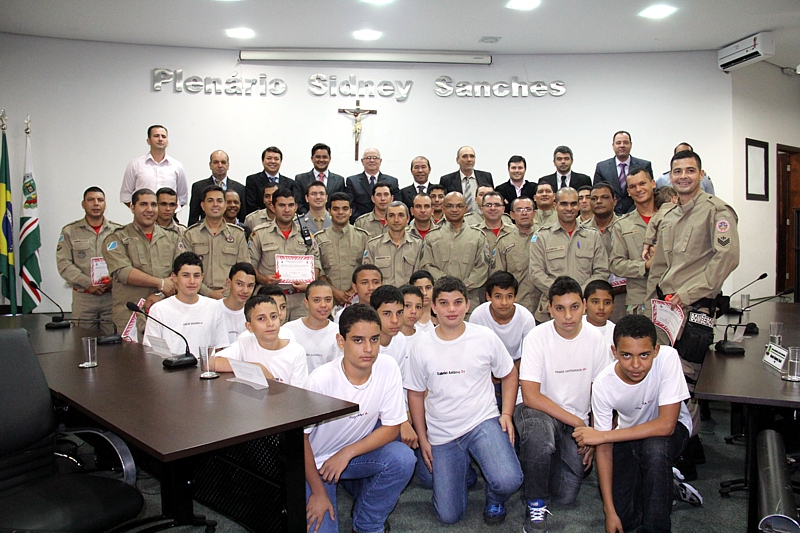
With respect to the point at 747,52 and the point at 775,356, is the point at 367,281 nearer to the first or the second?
the point at 775,356

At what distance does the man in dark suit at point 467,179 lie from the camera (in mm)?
6695

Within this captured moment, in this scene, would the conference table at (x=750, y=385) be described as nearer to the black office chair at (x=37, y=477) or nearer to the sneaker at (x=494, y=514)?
the sneaker at (x=494, y=514)

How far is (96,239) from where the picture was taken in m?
5.50

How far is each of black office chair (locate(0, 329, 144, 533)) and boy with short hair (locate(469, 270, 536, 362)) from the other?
90.5 inches

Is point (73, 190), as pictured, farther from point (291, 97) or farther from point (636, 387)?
point (636, 387)

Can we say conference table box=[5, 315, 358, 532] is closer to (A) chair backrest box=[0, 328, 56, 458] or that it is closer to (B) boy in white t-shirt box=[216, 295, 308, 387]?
(A) chair backrest box=[0, 328, 56, 458]

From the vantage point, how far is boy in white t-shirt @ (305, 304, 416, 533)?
2.78 meters

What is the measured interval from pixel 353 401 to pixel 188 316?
1534 mm

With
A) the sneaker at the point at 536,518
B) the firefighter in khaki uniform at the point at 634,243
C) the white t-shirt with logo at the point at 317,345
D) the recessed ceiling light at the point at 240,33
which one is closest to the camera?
the sneaker at the point at 536,518

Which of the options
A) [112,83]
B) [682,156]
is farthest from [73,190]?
[682,156]

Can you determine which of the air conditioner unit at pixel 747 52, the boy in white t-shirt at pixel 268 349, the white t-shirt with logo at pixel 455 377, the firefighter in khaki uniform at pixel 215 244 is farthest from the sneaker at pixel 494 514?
the air conditioner unit at pixel 747 52

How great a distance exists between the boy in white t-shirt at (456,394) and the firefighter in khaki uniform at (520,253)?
1.90 m

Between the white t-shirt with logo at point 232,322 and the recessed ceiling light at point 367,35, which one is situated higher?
the recessed ceiling light at point 367,35

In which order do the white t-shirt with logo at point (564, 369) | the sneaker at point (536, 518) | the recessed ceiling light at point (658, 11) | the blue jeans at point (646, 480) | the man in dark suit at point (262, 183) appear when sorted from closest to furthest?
the blue jeans at point (646, 480) → the sneaker at point (536, 518) → the white t-shirt with logo at point (564, 369) → the man in dark suit at point (262, 183) → the recessed ceiling light at point (658, 11)
